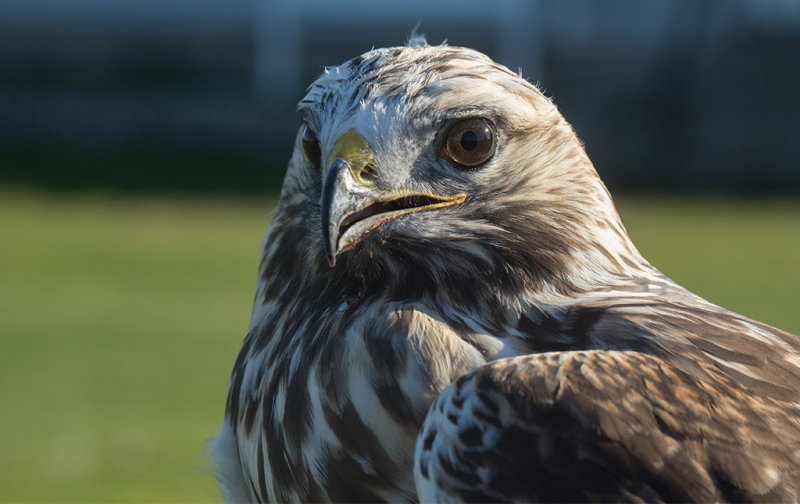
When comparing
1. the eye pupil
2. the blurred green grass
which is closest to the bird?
the eye pupil

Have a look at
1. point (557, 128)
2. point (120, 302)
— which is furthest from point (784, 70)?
point (557, 128)

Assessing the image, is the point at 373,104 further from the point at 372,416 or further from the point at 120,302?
the point at 120,302

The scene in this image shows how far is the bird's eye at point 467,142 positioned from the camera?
9.20 ft

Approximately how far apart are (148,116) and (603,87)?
28.3ft

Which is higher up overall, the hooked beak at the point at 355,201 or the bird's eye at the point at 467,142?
the bird's eye at the point at 467,142

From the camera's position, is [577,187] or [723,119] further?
[723,119]

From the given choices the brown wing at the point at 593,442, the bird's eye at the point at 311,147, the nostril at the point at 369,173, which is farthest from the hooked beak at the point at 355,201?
the brown wing at the point at 593,442

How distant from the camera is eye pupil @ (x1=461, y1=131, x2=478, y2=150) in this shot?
110 inches

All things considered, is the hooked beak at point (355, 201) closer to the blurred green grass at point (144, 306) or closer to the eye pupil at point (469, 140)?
the eye pupil at point (469, 140)

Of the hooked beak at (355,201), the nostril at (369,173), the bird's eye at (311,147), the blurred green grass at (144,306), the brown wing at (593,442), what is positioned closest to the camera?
the brown wing at (593,442)

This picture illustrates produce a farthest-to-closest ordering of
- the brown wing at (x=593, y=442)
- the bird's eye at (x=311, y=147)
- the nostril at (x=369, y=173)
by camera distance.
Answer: the bird's eye at (x=311, y=147), the nostril at (x=369, y=173), the brown wing at (x=593, y=442)

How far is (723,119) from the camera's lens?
72.8 feet

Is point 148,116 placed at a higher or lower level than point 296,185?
lower

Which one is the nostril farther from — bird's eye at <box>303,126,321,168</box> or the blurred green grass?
the blurred green grass
